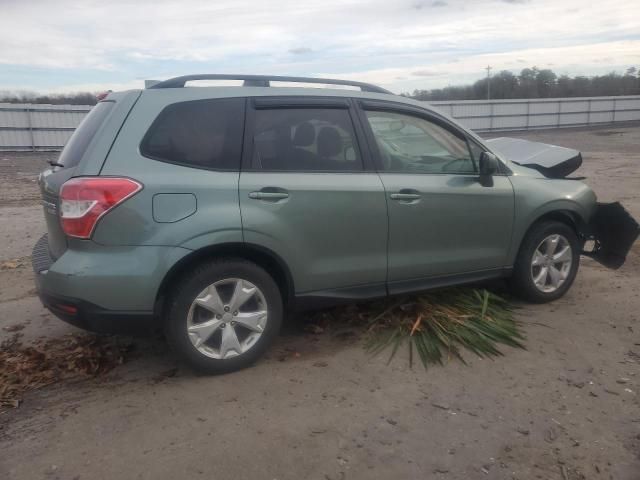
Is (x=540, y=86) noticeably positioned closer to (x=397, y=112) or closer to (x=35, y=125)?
(x=35, y=125)

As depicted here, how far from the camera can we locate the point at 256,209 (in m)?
3.76

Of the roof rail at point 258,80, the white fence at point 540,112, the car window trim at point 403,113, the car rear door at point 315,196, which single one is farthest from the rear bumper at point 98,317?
the white fence at point 540,112

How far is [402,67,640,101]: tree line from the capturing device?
2256 inches

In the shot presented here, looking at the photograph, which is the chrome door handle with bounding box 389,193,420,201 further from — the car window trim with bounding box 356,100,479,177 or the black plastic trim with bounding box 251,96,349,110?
the black plastic trim with bounding box 251,96,349,110

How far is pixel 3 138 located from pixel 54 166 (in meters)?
22.2

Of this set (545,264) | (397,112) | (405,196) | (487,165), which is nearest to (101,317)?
(405,196)

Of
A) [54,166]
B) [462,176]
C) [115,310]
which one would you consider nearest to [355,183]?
[462,176]

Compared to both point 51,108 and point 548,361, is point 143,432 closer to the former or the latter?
point 548,361

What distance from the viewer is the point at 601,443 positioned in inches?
124

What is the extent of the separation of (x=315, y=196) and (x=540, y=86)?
61.2 m

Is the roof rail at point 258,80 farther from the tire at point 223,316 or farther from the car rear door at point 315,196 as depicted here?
the tire at point 223,316

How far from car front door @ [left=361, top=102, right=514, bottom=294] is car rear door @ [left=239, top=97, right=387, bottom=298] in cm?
14

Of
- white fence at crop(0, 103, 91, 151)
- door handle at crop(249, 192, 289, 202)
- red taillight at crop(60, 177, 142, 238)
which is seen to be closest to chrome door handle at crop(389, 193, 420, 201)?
door handle at crop(249, 192, 289, 202)

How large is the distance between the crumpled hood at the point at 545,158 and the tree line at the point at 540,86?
52.4 metres
